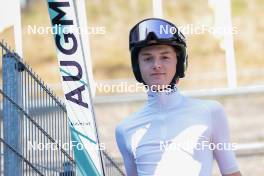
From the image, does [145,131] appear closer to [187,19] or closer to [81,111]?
[81,111]

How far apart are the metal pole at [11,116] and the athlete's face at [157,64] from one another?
1.35m

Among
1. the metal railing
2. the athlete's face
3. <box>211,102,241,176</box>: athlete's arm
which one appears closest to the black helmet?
Answer: the athlete's face

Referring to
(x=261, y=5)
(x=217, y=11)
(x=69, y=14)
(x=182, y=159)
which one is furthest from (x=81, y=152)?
(x=261, y=5)

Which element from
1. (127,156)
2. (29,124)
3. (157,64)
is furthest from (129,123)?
(29,124)

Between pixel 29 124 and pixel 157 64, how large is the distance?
151cm

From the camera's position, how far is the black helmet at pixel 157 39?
210 cm

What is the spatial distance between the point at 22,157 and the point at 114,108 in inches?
203

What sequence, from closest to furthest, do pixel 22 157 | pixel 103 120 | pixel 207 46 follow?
pixel 22 157, pixel 103 120, pixel 207 46

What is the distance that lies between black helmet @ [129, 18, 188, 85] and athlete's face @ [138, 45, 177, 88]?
0.02m

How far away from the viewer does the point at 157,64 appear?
6.69 feet

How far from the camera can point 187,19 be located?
21.0 metres

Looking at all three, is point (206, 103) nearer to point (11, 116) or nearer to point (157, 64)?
point (157, 64)

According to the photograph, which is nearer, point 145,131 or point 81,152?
point 145,131

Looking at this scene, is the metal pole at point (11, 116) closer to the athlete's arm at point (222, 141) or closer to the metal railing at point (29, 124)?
the metal railing at point (29, 124)
